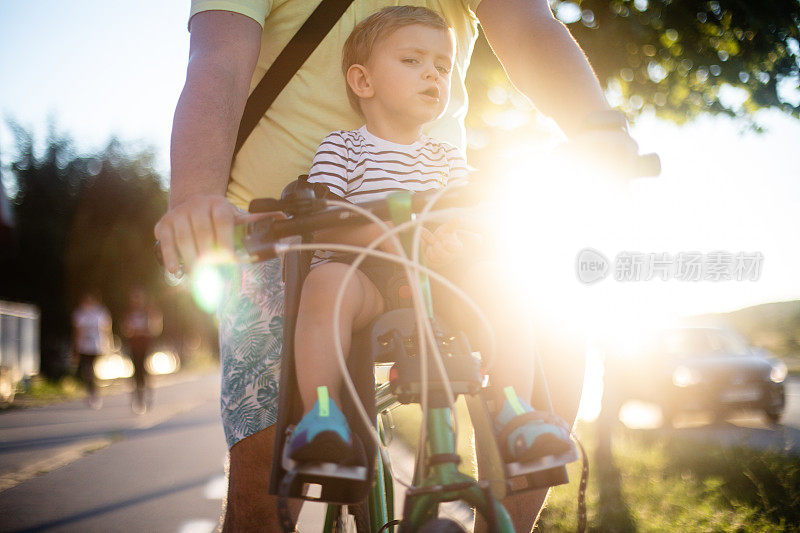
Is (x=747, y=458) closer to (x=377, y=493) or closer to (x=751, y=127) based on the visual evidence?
(x=751, y=127)

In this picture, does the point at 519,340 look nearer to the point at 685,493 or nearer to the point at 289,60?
the point at 289,60

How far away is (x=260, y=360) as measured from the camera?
208 cm

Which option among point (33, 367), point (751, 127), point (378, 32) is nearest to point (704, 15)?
point (751, 127)

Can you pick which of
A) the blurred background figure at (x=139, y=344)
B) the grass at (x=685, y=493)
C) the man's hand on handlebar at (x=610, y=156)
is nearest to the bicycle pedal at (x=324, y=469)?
the man's hand on handlebar at (x=610, y=156)

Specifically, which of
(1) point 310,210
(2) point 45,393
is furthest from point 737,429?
(2) point 45,393

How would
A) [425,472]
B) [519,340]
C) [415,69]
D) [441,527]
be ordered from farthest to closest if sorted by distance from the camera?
[415,69]
[519,340]
[425,472]
[441,527]

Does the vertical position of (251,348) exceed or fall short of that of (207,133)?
it falls short

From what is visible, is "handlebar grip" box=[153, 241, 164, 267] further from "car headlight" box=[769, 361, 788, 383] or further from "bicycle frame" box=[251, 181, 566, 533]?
"car headlight" box=[769, 361, 788, 383]

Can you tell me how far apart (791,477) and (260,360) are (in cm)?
523

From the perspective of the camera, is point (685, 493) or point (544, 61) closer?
point (544, 61)

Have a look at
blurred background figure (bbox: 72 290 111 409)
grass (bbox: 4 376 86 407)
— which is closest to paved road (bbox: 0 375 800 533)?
blurred background figure (bbox: 72 290 111 409)

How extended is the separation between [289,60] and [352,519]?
1.55 m

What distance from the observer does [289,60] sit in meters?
2.20

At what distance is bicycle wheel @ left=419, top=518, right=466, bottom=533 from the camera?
1.21m
